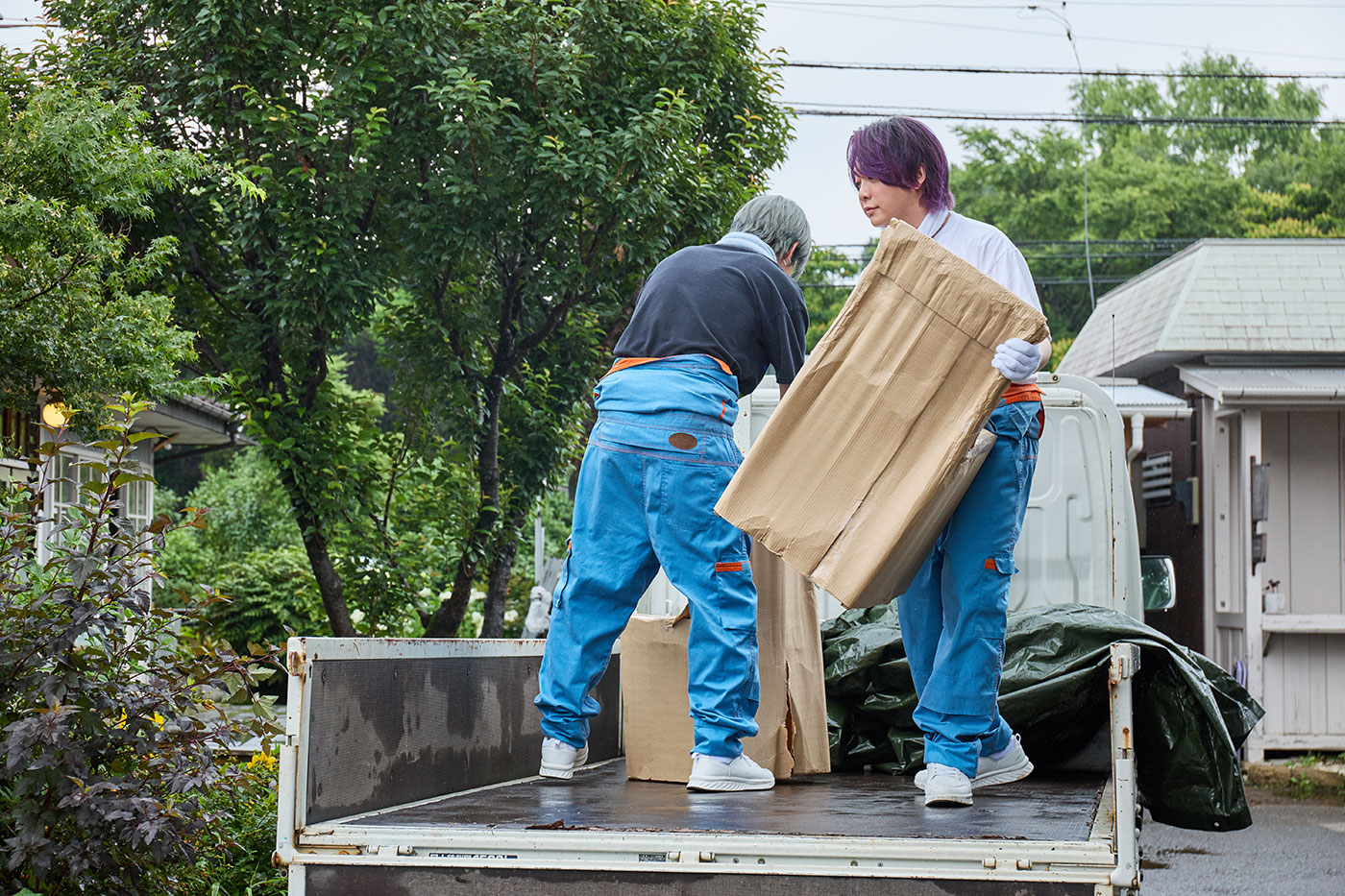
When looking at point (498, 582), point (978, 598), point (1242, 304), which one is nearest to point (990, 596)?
point (978, 598)

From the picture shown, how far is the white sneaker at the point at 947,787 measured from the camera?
283cm

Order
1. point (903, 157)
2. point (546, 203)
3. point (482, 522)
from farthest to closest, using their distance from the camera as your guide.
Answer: point (482, 522), point (546, 203), point (903, 157)

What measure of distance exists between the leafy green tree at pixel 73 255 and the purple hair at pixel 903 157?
15.1 ft

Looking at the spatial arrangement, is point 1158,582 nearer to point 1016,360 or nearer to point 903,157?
point 903,157

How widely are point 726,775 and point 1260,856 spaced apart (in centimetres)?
545

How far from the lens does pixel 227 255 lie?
914 centimetres

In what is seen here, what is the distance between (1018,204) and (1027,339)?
36.4 metres

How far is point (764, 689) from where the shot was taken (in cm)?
357

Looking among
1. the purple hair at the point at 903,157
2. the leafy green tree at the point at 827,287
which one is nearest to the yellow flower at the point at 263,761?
the purple hair at the point at 903,157

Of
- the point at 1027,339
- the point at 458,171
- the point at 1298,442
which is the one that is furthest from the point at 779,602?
the point at 1298,442

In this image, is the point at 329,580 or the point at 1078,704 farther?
the point at 329,580

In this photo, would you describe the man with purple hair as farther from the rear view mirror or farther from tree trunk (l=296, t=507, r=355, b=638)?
tree trunk (l=296, t=507, r=355, b=638)

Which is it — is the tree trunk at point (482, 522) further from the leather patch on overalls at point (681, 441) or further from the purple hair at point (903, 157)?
the purple hair at point (903, 157)

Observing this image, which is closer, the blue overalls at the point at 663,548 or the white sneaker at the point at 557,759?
the blue overalls at the point at 663,548
